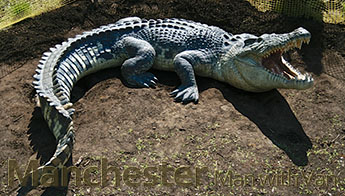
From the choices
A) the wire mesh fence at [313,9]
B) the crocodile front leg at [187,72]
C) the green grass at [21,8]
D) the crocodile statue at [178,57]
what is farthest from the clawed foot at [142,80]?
the wire mesh fence at [313,9]

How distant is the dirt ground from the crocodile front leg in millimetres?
139

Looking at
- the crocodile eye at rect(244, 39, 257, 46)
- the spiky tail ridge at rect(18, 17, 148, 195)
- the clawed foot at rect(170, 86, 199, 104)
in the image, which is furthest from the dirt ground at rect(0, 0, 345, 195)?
the crocodile eye at rect(244, 39, 257, 46)

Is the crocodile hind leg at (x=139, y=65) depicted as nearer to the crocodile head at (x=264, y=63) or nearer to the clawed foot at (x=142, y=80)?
the clawed foot at (x=142, y=80)

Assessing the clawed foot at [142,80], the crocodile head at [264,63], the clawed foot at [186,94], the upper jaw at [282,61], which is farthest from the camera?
the clawed foot at [142,80]

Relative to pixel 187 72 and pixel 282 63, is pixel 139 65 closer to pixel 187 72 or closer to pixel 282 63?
pixel 187 72

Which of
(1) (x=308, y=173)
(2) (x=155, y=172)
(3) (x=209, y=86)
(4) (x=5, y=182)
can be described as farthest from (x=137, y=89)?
(1) (x=308, y=173)

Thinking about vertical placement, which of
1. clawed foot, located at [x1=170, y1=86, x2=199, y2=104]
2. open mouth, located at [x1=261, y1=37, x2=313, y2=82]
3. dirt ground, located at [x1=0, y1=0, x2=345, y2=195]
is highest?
open mouth, located at [x1=261, y1=37, x2=313, y2=82]

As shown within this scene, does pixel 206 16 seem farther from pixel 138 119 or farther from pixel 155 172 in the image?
pixel 155 172

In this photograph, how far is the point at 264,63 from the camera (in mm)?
5160

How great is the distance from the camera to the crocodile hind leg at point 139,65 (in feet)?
17.7

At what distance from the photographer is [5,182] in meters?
4.04

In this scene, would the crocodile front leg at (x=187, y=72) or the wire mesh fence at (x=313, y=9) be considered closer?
the crocodile front leg at (x=187, y=72)

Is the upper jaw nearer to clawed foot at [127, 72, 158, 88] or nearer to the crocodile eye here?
Result: the crocodile eye

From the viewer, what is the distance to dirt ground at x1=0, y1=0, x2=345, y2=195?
400cm
